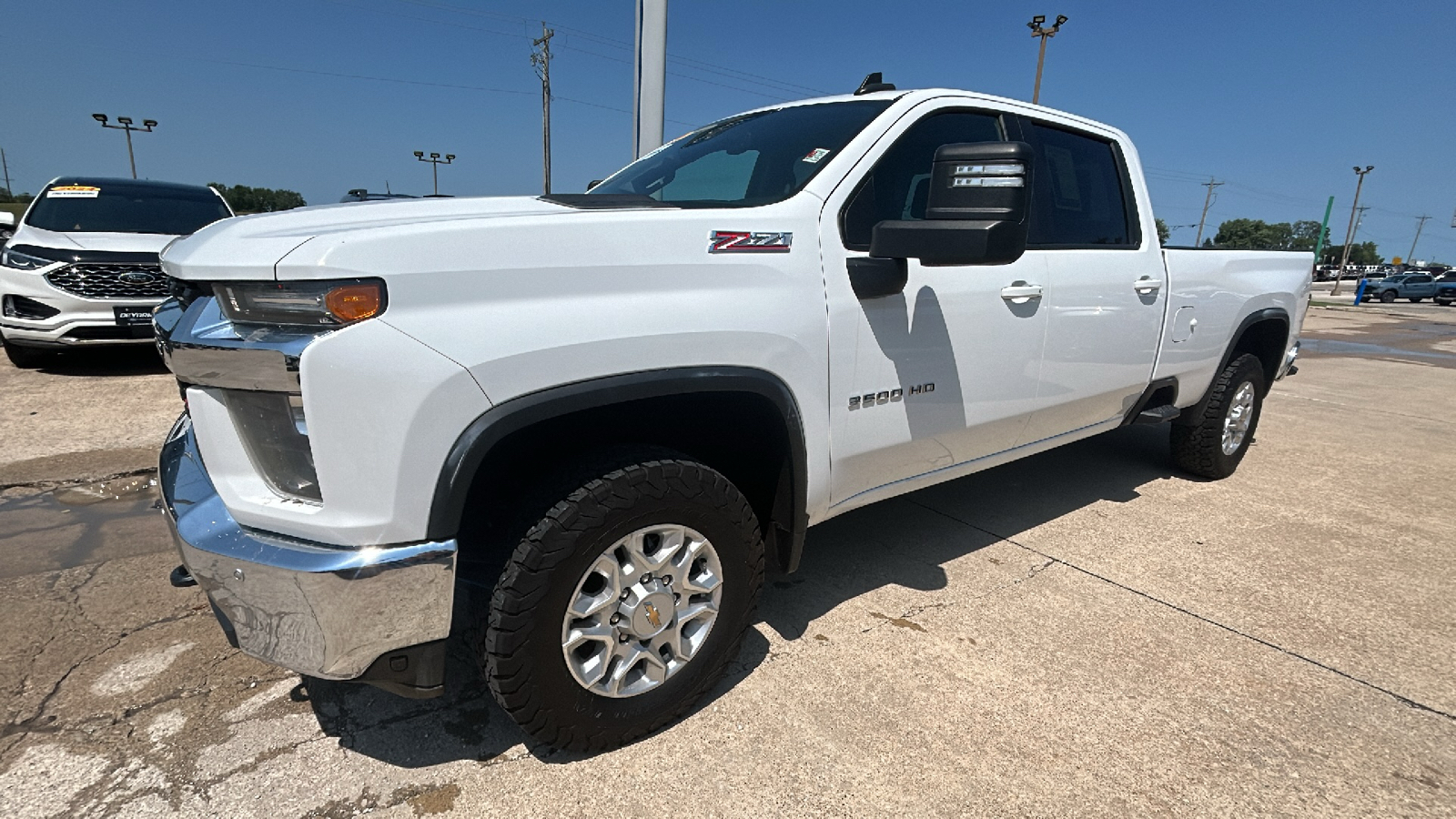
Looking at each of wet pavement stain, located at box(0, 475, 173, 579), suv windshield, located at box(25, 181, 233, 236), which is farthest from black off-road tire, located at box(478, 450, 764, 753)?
suv windshield, located at box(25, 181, 233, 236)

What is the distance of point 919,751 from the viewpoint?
2.02 m

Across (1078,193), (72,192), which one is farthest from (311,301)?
(72,192)

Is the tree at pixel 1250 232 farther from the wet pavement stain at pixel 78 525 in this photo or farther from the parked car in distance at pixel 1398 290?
the wet pavement stain at pixel 78 525

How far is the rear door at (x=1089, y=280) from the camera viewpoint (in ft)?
9.55

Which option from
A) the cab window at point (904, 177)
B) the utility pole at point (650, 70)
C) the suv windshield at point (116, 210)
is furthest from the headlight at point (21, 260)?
the cab window at point (904, 177)

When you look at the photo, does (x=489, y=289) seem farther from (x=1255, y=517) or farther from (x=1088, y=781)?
(x=1255, y=517)

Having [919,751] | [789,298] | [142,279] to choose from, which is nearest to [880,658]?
[919,751]

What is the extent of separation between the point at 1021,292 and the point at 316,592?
7.74 feet

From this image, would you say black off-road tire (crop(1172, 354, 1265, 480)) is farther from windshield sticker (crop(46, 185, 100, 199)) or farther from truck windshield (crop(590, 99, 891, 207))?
windshield sticker (crop(46, 185, 100, 199))

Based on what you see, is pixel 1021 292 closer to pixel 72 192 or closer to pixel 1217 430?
pixel 1217 430

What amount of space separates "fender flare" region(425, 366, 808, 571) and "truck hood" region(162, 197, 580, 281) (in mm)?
438

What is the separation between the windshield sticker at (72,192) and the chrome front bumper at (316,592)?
691cm

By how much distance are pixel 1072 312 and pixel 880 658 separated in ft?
5.12

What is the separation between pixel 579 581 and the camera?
5.84ft
